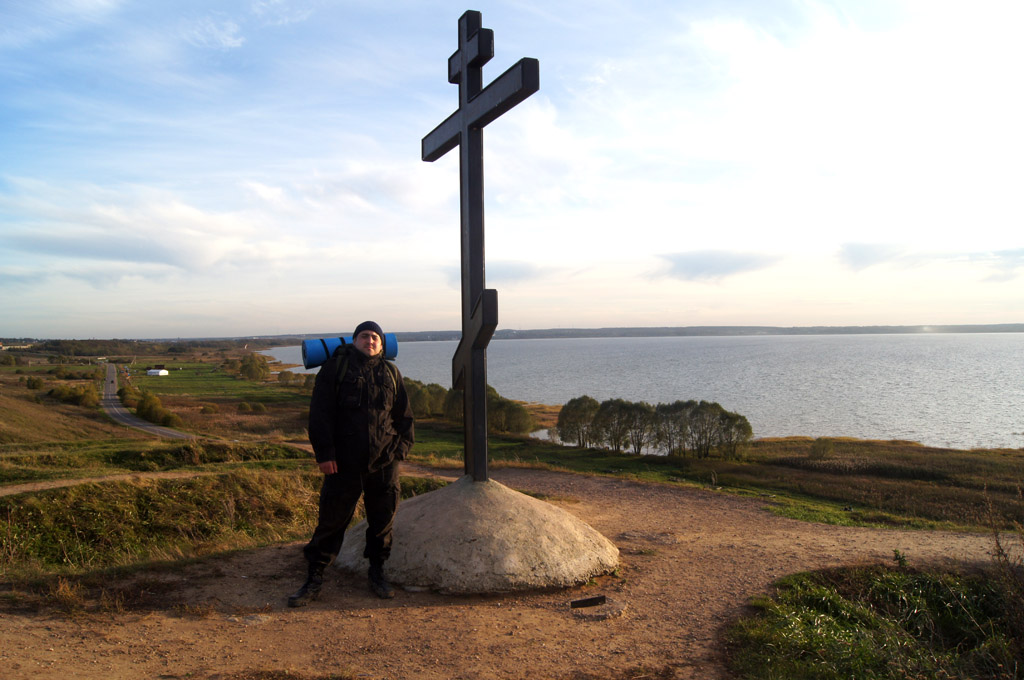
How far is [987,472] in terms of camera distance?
24828mm

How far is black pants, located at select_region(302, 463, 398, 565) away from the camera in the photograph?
4.93 metres

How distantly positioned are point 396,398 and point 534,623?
1948mm

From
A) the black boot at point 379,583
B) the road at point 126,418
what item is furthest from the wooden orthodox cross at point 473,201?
the road at point 126,418

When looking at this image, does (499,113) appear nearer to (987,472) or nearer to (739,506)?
(739,506)

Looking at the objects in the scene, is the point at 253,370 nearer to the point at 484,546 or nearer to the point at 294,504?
the point at 294,504

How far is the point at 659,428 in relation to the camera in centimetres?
2927

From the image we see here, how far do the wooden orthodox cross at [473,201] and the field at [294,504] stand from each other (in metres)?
2.08

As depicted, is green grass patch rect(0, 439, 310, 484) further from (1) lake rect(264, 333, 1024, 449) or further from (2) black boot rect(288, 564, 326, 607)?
(1) lake rect(264, 333, 1024, 449)

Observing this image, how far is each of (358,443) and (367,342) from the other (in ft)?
2.54

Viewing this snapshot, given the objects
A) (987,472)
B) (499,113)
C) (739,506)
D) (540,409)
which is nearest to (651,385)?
(540,409)

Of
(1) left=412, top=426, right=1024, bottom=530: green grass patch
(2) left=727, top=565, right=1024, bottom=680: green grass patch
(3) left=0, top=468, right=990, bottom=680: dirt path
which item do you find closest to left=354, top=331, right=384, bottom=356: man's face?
(3) left=0, top=468, right=990, bottom=680: dirt path

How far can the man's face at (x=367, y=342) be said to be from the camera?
16.5 ft

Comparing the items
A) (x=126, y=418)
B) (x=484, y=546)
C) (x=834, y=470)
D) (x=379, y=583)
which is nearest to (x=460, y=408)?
(x=834, y=470)

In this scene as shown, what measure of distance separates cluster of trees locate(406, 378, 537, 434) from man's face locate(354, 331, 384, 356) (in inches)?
788
